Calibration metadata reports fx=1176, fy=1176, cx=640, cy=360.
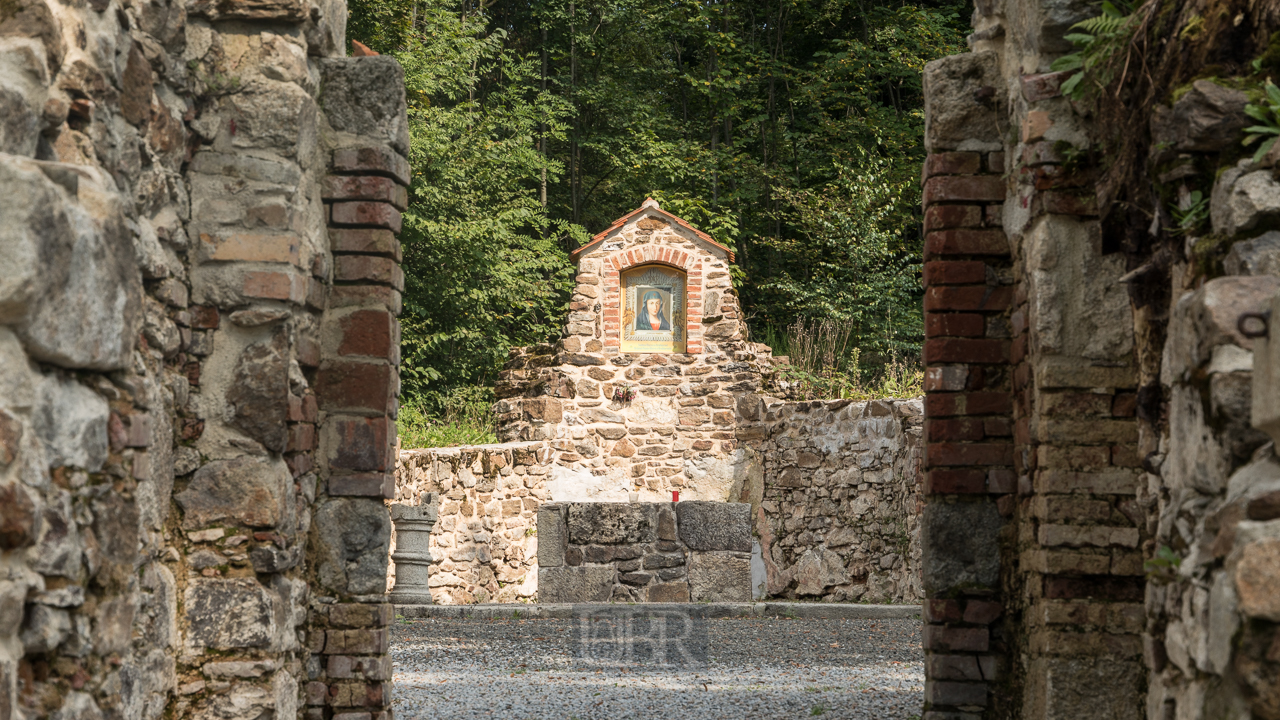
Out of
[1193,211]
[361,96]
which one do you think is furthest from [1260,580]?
[361,96]

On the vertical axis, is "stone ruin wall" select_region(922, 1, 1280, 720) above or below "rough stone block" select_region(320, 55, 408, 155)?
below

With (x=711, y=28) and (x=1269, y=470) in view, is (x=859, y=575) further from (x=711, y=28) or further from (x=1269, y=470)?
(x=711, y=28)

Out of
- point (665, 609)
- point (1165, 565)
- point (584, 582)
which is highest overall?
point (1165, 565)

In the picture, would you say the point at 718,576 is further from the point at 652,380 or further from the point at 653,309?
the point at 653,309

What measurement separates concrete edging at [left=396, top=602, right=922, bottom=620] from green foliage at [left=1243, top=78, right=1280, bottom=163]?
7228 millimetres

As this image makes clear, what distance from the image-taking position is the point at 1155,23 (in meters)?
2.89

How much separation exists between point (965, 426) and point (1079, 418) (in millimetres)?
687

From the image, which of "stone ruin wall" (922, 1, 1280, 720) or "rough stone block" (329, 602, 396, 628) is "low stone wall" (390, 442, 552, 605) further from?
"stone ruin wall" (922, 1, 1280, 720)

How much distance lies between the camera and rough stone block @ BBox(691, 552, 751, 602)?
980 cm

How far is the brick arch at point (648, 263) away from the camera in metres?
14.5

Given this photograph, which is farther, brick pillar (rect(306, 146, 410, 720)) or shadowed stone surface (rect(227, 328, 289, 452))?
brick pillar (rect(306, 146, 410, 720))

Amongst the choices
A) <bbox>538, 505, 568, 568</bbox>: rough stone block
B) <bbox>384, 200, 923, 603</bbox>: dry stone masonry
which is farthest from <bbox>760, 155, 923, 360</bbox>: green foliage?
<bbox>538, 505, 568, 568</bbox>: rough stone block

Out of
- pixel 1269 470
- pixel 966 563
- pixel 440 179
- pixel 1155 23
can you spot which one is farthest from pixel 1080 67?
pixel 440 179

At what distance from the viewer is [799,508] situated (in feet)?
40.0
